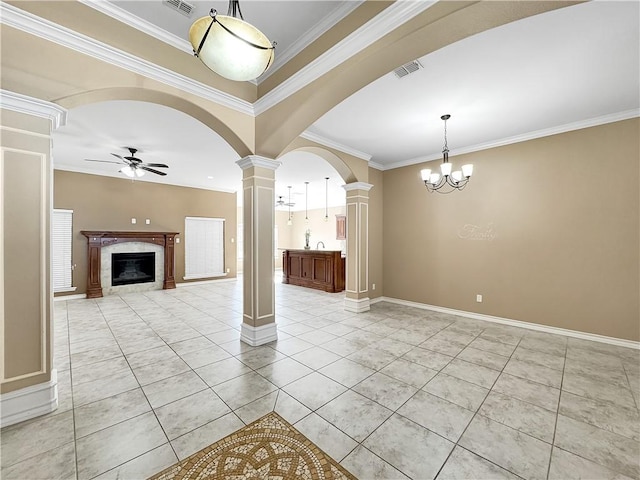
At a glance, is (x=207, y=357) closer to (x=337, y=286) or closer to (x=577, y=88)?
(x=337, y=286)

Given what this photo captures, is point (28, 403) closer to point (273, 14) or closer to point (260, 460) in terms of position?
point (260, 460)

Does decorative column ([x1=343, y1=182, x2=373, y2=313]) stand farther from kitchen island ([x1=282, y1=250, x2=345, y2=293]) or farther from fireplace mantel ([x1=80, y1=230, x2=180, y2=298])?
fireplace mantel ([x1=80, y1=230, x2=180, y2=298])

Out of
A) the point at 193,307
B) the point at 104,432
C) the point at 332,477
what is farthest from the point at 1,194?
the point at 193,307

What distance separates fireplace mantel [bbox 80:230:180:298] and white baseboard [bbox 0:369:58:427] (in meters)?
5.45

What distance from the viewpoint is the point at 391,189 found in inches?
235

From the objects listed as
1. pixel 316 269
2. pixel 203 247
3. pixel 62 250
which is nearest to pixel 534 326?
pixel 316 269

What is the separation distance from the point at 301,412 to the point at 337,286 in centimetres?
501

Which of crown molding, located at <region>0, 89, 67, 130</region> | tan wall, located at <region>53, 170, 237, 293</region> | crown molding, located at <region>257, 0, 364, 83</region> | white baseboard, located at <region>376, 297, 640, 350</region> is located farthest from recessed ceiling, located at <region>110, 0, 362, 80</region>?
tan wall, located at <region>53, 170, 237, 293</region>

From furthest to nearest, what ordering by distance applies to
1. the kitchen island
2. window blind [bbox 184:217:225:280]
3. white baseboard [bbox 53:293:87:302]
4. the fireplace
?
window blind [bbox 184:217:225:280]
the kitchen island
the fireplace
white baseboard [bbox 53:293:87:302]

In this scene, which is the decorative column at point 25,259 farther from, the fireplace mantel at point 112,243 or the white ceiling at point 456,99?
the fireplace mantel at point 112,243

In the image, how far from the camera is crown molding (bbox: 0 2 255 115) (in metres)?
1.95

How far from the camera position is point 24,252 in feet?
6.73

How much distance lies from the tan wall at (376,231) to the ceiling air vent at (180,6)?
4204mm

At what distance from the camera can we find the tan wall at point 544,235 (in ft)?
11.7
